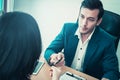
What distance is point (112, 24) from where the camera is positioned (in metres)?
2.14

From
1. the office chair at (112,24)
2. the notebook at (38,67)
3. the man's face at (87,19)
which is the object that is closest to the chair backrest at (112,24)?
the office chair at (112,24)

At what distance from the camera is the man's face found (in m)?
1.99

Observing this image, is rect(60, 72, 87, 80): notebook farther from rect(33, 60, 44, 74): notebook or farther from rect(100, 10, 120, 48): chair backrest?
rect(100, 10, 120, 48): chair backrest

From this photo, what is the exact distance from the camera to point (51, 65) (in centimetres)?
181

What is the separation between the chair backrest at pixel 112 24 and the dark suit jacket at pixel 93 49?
79 millimetres

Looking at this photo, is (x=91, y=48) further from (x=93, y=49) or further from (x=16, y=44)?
(x=16, y=44)

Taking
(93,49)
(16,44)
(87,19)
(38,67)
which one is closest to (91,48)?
(93,49)

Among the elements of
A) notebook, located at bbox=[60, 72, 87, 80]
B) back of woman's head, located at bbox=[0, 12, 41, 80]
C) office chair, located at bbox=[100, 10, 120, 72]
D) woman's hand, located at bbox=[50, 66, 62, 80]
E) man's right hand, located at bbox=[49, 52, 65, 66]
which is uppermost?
back of woman's head, located at bbox=[0, 12, 41, 80]

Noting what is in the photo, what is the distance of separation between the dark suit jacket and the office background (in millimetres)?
817

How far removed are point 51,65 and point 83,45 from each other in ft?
1.43

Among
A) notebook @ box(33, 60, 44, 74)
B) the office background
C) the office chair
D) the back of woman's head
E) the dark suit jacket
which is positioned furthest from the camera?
the office background

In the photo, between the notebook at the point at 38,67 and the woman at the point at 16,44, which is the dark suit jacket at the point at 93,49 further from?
the woman at the point at 16,44

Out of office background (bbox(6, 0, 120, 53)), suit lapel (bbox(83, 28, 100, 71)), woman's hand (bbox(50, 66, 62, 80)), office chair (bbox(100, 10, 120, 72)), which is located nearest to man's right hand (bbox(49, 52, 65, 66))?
woman's hand (bbox(50, 66, 62, 80))

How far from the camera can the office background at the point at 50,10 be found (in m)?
2.93
